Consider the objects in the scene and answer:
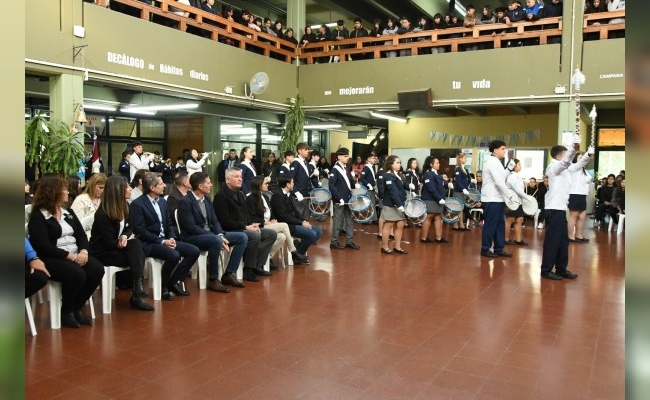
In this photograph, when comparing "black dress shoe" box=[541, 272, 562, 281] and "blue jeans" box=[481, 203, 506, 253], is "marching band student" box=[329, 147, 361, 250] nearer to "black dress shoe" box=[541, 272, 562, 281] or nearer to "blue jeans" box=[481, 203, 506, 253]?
"blue jeans" box=[481, 203, 506, 253]

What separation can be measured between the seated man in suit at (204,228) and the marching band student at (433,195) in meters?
4.28

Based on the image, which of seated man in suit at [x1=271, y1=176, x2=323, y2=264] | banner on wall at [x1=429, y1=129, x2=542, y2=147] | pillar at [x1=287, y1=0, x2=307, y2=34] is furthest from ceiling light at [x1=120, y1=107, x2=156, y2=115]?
banner on wall at [x1=429, y1=129, x2=542, y2=147]

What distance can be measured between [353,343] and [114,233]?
233 cm

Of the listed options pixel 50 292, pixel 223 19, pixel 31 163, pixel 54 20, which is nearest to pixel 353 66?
pixel 223 19

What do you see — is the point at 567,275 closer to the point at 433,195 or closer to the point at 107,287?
the point at 433,195

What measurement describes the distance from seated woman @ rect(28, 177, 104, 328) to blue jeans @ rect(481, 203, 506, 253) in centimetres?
523

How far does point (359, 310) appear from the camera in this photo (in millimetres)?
4914

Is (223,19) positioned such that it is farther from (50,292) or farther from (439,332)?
(439,332)

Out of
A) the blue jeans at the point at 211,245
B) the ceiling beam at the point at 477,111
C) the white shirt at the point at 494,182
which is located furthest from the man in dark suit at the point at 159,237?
the ceiling beam at the point at 477,111

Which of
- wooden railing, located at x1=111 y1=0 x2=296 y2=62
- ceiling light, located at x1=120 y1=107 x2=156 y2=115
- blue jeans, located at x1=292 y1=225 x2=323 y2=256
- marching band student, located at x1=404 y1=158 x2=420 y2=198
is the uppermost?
wooden railing, located at x1=111 y1=0 x2=296 y2=62

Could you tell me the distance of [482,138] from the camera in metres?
14.4

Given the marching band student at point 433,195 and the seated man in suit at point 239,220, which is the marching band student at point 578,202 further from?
the seated man in suit at point 239,220

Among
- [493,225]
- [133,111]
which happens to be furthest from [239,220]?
[133,111]

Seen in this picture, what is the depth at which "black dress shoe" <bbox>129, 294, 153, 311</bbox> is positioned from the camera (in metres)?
4.79
